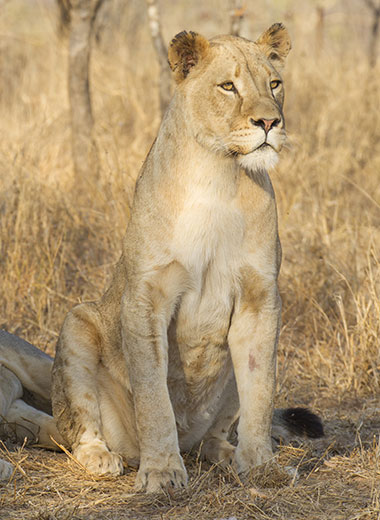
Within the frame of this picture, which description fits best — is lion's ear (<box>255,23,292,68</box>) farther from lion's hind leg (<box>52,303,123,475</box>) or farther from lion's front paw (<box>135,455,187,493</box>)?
lion's front paw (<box>135,455,187,493</box>)

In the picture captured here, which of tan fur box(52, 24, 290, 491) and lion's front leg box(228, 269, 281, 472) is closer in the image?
tan fur box(52, 24, 290, 491)

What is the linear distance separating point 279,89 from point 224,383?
1179mm

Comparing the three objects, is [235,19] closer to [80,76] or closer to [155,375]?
[80,76]

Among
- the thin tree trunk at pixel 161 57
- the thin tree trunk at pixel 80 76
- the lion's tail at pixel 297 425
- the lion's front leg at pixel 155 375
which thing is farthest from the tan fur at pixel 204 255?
the thin tree trunk at pixel 161 57

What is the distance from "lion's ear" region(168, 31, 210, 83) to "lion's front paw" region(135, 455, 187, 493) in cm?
140

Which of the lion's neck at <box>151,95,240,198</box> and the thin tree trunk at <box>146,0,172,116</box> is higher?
the thin tree trunk at <box>146,0,172,116</box>

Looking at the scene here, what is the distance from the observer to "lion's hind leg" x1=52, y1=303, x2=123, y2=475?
3.41 meters

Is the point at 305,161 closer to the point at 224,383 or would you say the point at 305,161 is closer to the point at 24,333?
the point at 24,333

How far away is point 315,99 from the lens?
30.6 feet

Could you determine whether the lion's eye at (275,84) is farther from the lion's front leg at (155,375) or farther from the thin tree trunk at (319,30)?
the thin tree trunk at (319,30)

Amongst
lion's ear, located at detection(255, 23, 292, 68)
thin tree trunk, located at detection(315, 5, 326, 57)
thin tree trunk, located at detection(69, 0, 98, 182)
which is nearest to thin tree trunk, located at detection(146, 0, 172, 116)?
thin tree trunk, located at detection(69, 0, 98, 182)

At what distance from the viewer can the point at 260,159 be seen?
120 inches

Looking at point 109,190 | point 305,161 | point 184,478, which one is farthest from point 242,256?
point 305,161

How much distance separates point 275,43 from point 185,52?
1.30 ft
